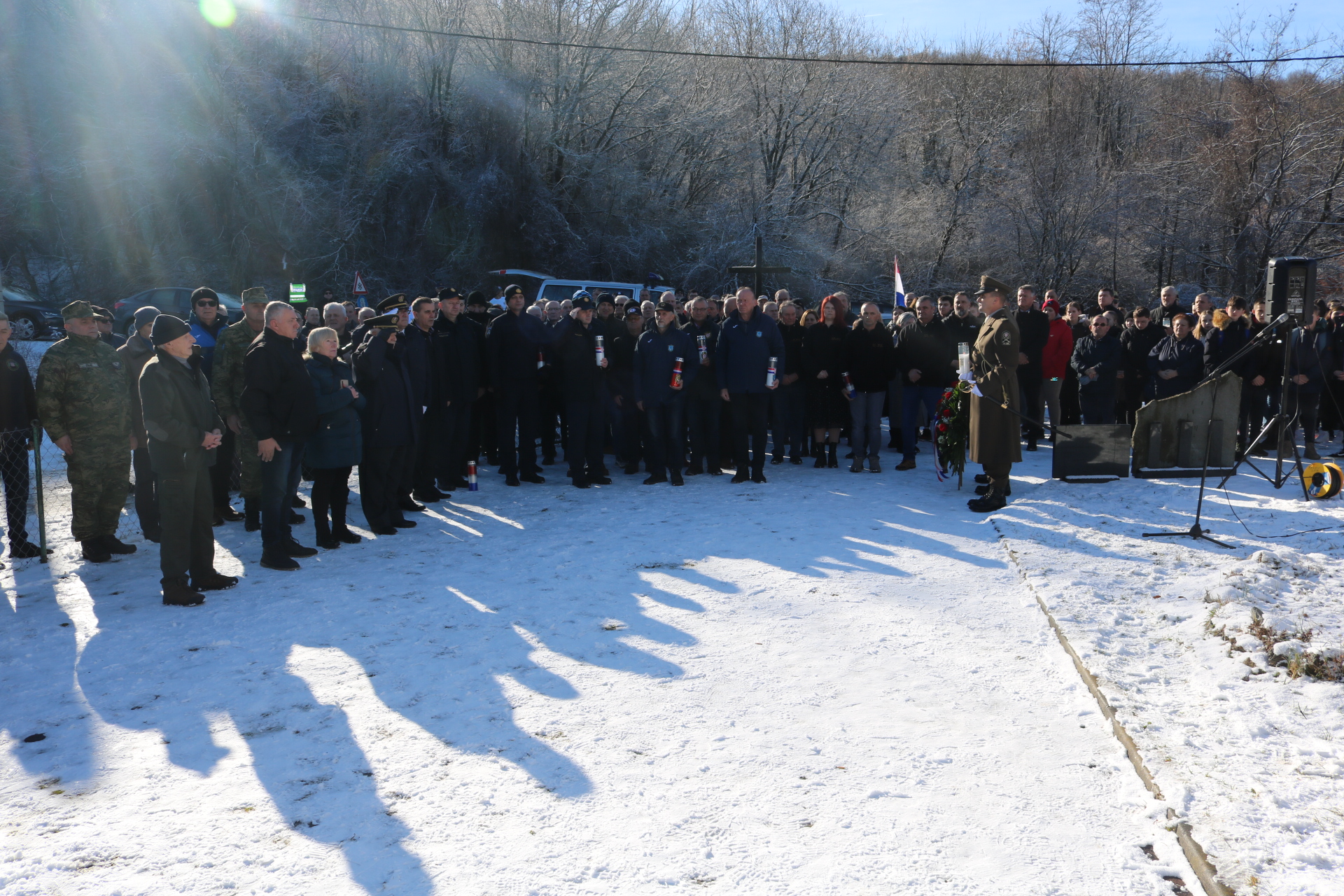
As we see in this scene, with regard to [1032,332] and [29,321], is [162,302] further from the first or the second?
[1032,332]

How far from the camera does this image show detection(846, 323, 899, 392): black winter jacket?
34.2ft

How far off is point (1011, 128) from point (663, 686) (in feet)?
130

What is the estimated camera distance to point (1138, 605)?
5.79 meters

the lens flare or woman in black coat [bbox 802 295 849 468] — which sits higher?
Result: the lens flare

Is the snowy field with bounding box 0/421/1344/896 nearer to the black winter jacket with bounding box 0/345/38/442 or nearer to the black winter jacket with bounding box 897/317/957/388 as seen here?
the black winter jacket with bounding box 0/345/38/442

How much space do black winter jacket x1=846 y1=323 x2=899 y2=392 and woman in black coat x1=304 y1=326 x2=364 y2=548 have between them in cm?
551

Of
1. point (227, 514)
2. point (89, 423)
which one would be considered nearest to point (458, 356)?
point (227, 514)

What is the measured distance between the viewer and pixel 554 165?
30.2 metres

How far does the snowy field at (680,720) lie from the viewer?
127 inches

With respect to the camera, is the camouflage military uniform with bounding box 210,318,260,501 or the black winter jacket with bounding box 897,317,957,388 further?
the black winter jacket with bounding box 897,317,957,388

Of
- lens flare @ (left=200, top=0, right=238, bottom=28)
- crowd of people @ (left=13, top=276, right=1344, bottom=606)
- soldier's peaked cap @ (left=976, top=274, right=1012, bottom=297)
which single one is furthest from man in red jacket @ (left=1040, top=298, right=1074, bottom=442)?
lens flare @ (left=200, top=0, right=238, bottom=28)

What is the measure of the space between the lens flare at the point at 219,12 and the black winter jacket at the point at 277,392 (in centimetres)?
2688

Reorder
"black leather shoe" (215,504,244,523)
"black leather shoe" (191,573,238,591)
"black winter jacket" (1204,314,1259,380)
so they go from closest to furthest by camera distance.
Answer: "black leather shoe" (191,573,238,591)
"black leather shoe" (215,504,244,523)
"black winter jacket" (1204,314,1259,380)

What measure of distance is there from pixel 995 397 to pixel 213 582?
667 centimetres
